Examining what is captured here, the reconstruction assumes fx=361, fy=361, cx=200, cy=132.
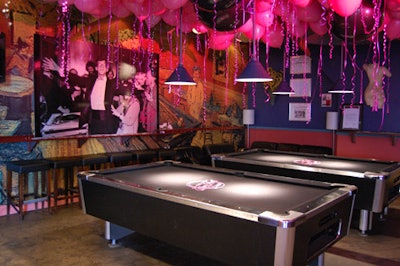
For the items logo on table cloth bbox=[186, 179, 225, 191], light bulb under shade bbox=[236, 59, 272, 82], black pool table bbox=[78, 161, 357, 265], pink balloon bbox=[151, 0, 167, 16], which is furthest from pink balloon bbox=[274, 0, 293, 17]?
logo on table cloth bbox=[186, 179, 225, 191]

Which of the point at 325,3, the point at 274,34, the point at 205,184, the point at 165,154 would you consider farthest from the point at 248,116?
the point at 205,184

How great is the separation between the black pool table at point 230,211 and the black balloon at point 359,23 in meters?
1.88

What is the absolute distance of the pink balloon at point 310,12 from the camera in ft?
13.8

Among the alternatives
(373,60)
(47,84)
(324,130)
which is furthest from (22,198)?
(373,60)

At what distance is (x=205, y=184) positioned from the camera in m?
3.12

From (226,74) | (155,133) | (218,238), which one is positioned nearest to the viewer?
(218,238)

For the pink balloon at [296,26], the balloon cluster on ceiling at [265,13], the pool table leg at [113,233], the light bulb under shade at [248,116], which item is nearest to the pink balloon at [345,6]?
the balloon cluster on ceiling at [265,13]

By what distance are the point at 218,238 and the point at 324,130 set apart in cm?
542

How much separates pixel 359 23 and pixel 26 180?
4.56 m

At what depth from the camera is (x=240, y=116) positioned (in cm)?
827

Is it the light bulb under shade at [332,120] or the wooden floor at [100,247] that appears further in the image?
the light bulb under shade at [332,120]

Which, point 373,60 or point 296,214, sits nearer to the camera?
point 296,214

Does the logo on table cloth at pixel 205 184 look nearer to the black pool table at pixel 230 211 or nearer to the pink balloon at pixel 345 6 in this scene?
the black pool table at pixel 230 211

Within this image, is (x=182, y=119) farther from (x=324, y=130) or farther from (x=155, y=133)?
(x=324, y=130)
